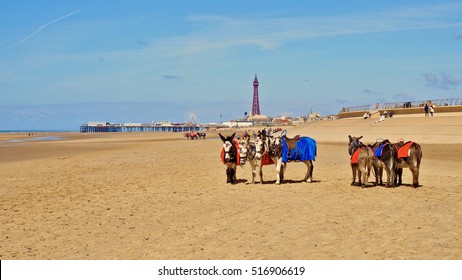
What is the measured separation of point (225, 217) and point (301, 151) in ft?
21.6

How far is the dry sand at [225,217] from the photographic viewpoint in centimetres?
966

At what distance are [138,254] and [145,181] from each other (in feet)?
37.5

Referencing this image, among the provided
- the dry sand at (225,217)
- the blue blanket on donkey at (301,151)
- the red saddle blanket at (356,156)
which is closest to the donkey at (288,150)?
the blue blanket on donkey at (301,151)

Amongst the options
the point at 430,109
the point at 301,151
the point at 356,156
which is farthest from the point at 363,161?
the point at 430,109

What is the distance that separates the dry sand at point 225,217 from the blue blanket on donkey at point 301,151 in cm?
94

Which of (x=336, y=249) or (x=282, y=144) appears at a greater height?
(x=282, y=144)

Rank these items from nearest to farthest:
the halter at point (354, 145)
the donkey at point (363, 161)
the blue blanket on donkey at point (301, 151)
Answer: the donkey at point (363, 161) < the halter at point (354, 145) < the blue blanket on donkey at point (301, 151)

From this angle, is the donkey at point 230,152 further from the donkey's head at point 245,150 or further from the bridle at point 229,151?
the donkey's head at point 245,150

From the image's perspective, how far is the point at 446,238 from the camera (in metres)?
10.2

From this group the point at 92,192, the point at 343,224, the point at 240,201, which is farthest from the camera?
the point at 92,192

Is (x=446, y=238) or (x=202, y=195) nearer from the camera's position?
(x=446, y=238)

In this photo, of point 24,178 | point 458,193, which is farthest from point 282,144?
point 24,178

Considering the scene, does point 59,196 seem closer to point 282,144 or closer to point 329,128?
point 282,144

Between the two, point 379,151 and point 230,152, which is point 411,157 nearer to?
point 379,151
